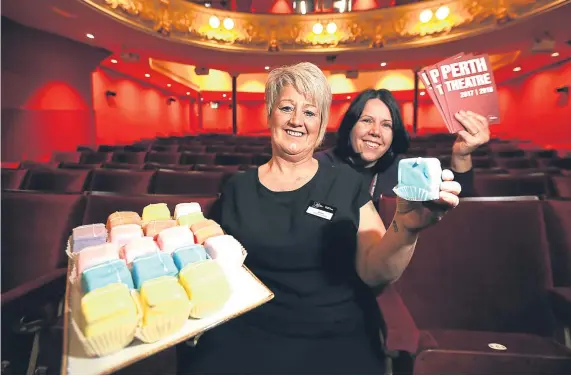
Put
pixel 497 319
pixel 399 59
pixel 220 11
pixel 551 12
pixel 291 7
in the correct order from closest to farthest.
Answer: pixel 497 319 → pixel 551 12 → pixel 220 11 → pixel 399 59 → pixel 291 7

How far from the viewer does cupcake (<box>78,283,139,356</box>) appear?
59 cm

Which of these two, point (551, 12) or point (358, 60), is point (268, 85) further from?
point (358, 60)

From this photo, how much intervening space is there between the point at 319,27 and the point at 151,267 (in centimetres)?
1034

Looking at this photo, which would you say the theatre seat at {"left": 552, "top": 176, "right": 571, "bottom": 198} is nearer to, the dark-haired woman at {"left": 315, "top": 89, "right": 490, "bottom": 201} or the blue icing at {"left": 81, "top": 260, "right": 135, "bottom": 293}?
the dark-haired woman at {"left": 315, "top": 89, "right": 490, "bottom": 201}

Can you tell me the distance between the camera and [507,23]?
730 cm

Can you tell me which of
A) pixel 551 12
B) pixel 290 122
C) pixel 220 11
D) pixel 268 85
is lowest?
pixel 290 122

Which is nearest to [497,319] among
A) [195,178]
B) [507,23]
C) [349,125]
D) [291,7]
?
[349,125]

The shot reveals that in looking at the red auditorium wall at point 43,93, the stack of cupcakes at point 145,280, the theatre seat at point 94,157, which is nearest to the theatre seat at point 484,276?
the stack of cupcakes at point 145,280

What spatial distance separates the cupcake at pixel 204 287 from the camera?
69 centimetres

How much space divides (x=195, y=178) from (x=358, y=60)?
960cm

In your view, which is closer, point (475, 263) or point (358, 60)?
point (475, 263)

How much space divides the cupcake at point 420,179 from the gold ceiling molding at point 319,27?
8110 millimetres

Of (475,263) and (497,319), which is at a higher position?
(475,263)

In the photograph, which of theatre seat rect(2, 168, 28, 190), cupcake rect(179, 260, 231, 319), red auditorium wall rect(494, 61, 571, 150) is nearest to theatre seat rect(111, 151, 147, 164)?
theatre seat rect(2, 168, 28, 190)
